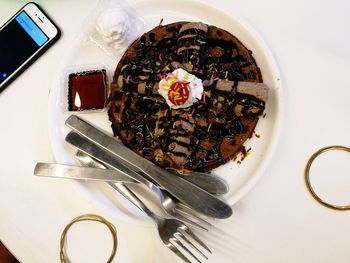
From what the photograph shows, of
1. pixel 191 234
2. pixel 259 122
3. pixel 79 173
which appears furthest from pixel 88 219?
pixel 259 122

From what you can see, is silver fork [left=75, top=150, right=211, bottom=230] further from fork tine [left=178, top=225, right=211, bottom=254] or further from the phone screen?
the phone screen

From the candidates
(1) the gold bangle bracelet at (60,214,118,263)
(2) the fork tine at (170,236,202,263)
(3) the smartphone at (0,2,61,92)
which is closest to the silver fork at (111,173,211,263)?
(2) the fork tine at (170,236,202,263)

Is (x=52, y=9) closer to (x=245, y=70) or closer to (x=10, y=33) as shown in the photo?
(x=10, y=33)

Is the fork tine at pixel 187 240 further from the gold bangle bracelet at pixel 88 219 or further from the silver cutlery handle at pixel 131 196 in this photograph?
the gold bangle bracelet at pixel 88 219

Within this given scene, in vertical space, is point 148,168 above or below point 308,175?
above

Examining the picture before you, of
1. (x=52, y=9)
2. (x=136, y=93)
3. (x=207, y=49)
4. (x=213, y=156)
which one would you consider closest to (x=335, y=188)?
(x=213, y=156)

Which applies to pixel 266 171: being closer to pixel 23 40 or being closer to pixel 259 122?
pixel 259 122
